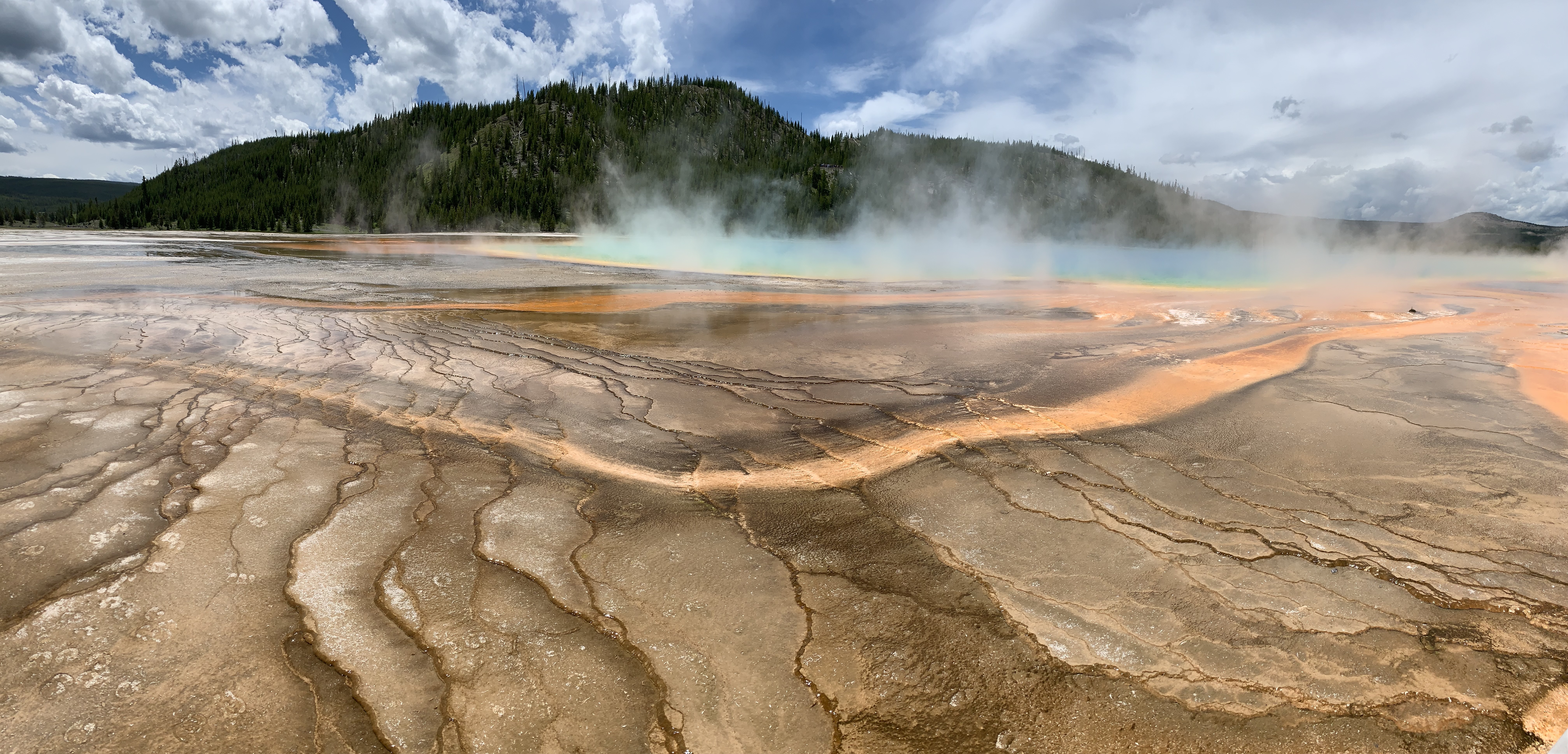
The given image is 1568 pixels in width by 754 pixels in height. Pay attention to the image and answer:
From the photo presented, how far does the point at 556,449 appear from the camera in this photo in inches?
174

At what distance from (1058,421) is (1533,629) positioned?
2898 mm

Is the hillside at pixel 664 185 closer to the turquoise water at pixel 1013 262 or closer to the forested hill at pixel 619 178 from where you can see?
the forested hill at pixel 619 178

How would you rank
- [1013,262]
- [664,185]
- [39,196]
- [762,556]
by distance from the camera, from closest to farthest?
[762,556]
[1013,262]
[664,185]
[39,196]

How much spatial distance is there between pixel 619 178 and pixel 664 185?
22.1ft

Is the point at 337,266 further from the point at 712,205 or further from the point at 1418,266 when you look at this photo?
the point at 712,205

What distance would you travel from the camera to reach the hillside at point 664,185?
72.4 metres

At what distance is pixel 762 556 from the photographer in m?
3.11

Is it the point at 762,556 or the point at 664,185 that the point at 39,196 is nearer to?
the point at 664,185

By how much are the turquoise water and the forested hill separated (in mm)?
29287

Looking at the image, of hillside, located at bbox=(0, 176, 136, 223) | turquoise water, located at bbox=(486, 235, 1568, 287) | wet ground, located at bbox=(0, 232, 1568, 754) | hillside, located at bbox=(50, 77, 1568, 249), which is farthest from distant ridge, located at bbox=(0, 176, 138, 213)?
wet ground, located at bbox=(0, 232, 1568, 754)

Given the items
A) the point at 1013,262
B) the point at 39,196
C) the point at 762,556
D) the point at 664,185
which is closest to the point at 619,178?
the point at 664,185

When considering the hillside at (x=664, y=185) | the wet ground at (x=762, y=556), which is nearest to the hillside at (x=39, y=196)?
the hillside at (x=664, y=185)

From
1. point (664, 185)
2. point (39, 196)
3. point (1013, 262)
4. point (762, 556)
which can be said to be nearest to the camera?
point (762, 556)

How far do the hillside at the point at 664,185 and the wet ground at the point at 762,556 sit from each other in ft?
185
